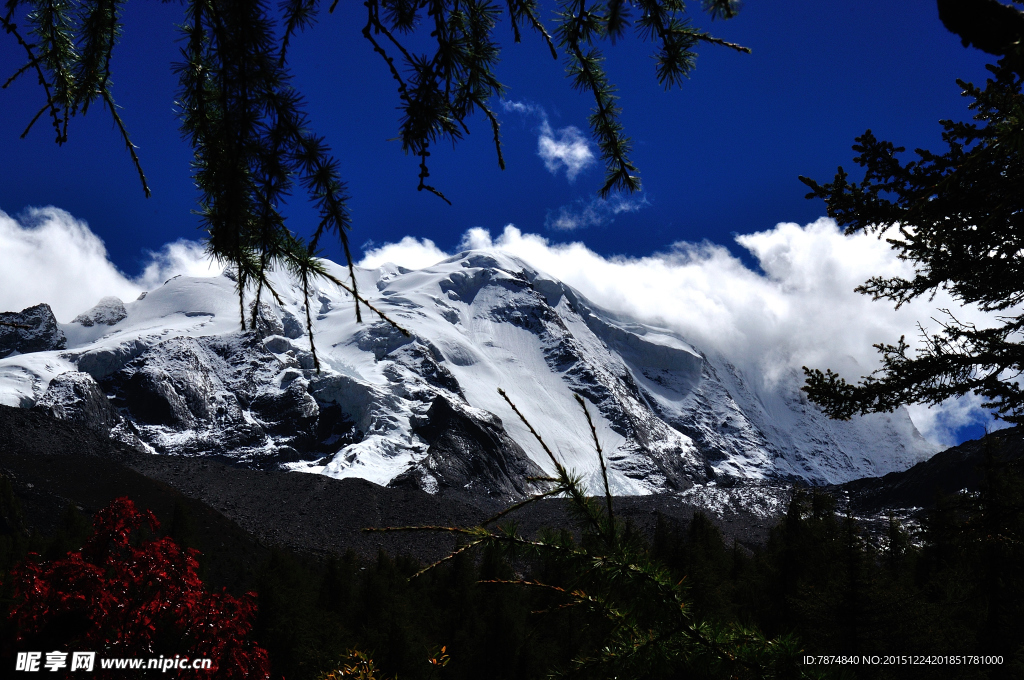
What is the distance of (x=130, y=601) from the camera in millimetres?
6340

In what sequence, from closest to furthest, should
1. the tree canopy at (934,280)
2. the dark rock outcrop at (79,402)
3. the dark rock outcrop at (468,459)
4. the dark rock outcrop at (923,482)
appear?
the tree canopy at (934,280) → the dark rock outcrop at (923,482) → the dark rock outcrop at (79,402) → the dark rock outcrop at (468,459)

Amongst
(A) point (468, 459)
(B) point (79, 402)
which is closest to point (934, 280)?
(A) point (468, 459)

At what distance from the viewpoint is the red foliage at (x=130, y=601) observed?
5879 mm

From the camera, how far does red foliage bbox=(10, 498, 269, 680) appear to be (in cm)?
588

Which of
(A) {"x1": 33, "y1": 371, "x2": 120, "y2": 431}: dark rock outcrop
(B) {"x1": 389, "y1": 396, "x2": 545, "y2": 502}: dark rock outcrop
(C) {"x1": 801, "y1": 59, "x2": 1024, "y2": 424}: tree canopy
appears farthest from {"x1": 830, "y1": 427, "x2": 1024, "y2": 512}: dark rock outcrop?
(A) {"x1": 33, "y1": 371, "x2": 120, "y2": 431}: dark rock outcrop

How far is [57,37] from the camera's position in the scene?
2.59 metres

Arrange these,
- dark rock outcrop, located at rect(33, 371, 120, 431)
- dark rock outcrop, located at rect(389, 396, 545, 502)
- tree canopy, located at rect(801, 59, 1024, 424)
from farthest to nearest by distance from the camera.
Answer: dark rock outcrop, located at rect(389, 396, 545, 502), dark rock outcrop, located at rect(33, 371, 120, 431), tree canopy, located at rect(801, 59, 1024, 424)

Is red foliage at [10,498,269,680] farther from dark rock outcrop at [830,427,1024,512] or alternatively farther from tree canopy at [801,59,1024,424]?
dark rock outcrop at [830,427,1024,512]

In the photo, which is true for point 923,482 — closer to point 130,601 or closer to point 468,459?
point 468,459

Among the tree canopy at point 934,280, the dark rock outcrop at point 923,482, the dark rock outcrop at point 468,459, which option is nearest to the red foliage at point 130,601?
the tree canopy at point 934,280

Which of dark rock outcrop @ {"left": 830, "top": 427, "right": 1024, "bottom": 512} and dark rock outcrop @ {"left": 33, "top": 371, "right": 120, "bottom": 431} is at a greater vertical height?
dark rock outcrop @ {"left": 33, "top": 371, "right": 120, "bottom": 431}

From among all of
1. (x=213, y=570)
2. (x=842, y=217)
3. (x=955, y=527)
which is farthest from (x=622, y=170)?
(x=213, y=570)

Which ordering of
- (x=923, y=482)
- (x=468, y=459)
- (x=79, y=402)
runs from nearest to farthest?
(x=923, y=482), (x=79, y=402), (x=468, y=459)

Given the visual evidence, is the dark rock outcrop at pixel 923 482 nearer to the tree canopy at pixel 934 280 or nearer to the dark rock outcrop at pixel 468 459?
the dark rock outcrop at pixel 468 459
